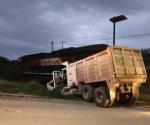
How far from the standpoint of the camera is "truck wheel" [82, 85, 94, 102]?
27.0 m

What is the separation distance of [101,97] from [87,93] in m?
2.24

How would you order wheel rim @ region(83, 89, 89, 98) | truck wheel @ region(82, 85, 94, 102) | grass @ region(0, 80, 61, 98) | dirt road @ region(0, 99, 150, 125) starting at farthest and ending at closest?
grass @ region(0, 80, 61, 98)
wheel rim @ region(83, 89, 89, 98)
truck wheel @ region(82, 85, 94, 102)
dirt road @ region(0, 99, 150, 125)

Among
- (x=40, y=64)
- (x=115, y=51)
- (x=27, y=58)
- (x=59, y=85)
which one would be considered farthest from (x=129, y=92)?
(x=27, y=58)

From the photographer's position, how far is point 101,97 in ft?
82.9

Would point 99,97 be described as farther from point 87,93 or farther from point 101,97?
point 87,93

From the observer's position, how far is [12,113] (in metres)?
18.3

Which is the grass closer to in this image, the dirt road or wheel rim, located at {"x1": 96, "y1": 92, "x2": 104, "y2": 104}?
wheel rim, located at {"x1": 96, "y1": 92, "x2": 104, "y2": 104}

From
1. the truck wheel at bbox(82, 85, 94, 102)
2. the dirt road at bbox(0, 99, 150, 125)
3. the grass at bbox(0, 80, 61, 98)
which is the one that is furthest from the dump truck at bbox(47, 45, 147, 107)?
the dirt road at bbox(0, 99, 150, 125)

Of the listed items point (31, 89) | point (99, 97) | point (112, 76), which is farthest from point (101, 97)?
point (31, 89)

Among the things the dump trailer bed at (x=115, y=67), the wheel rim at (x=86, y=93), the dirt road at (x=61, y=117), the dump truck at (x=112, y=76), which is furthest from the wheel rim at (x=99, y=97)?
the dirt road at (x=61, y=117)

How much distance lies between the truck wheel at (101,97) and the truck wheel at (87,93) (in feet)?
3.29

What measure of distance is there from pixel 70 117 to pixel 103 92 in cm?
707

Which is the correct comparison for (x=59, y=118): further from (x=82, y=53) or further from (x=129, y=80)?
(x=82, y=53)

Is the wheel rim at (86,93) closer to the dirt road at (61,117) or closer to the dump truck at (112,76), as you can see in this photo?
the dump truck at (112,76)
